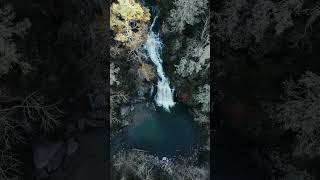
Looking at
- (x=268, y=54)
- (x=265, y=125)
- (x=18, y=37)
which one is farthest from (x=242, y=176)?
(x=18, y=37)

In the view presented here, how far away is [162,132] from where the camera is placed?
5020 millimetres

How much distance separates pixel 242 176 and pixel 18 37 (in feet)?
8.73

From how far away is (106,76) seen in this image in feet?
17.5

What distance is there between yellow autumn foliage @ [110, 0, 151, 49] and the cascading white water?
0.28 feet

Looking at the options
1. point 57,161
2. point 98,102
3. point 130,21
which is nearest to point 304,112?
point 130,21

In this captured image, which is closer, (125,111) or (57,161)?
(125,111)

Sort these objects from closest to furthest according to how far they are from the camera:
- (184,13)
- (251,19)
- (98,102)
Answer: (184,13)
(251,19)
(98,102)

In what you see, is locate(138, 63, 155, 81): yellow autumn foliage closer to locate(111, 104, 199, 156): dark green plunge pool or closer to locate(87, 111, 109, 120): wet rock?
locate(111, 104, 199, 156): dark green plunge pool

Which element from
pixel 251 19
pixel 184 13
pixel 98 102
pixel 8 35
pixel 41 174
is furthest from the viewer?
pixel 41 174

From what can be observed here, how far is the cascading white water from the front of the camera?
504 centimetres

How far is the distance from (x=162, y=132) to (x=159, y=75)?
1.81ft

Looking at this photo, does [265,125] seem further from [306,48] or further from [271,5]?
[271,5]

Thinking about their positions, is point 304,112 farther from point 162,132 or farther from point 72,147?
point 72,147

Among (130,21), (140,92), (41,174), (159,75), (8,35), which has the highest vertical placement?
(130,21)
